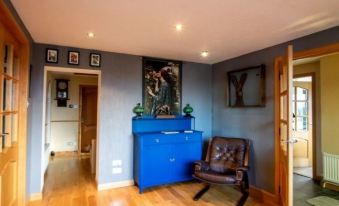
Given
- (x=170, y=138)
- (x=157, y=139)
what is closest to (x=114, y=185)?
(x=157, y=139)

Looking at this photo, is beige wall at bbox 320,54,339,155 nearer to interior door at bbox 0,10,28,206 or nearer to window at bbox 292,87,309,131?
window at bbox 292,87,309,131

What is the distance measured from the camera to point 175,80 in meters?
4.03

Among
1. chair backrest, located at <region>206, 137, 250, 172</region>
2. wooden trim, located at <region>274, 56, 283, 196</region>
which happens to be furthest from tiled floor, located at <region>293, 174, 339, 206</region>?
chair backrest, located at <region>206, 137, 250, 172</region>

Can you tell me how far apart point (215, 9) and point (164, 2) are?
48 cm

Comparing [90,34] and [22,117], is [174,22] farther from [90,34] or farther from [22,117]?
[22,117]

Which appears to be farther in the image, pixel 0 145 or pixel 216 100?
pixel 216 100

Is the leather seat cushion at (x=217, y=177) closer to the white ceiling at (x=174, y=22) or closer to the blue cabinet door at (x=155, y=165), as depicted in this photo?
the blue cabinet door at (x=155, y=165)

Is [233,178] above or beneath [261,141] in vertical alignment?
beneath

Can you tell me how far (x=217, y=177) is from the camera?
9.81ft

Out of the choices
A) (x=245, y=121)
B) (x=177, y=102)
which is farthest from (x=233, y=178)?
(x=177, y=102)

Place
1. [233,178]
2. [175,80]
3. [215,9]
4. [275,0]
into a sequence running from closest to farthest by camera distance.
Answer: [275,0], [215,9], [233,178], [175,80]

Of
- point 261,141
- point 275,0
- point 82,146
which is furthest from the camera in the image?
point 82,146

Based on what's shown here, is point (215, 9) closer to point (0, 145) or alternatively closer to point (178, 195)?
point (0, 145)

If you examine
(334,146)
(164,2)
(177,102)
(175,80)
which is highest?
(164,2)
